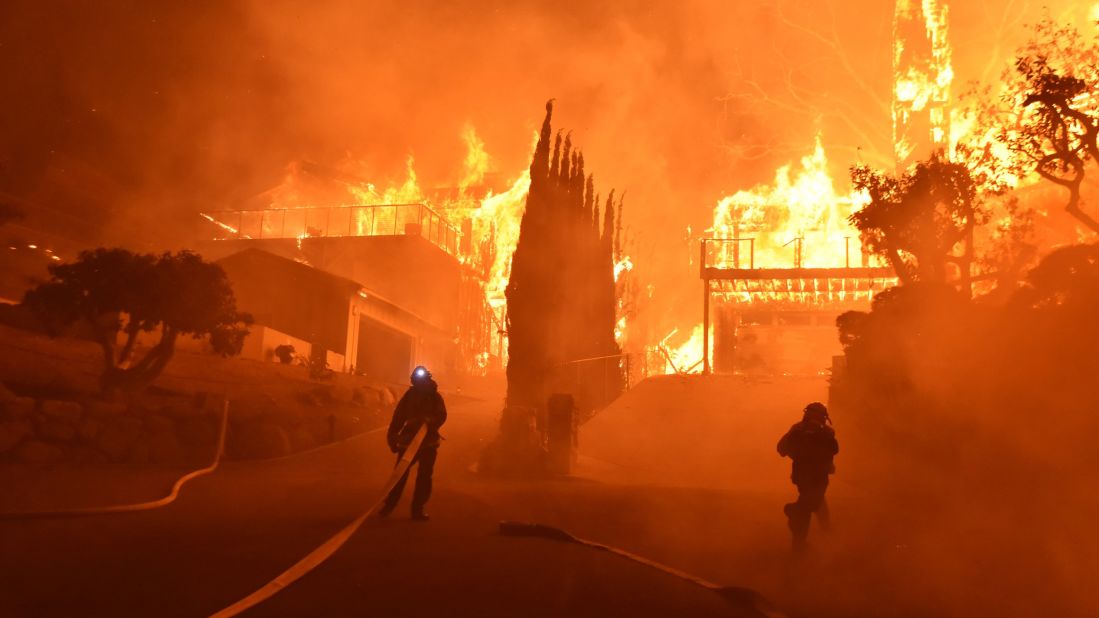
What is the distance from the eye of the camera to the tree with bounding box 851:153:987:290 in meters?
20.2

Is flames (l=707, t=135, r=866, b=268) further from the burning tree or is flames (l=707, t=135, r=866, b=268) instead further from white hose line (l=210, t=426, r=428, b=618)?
white hose line (l=210, t=426, r=428, b=618)

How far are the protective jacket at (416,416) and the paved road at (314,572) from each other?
915mm

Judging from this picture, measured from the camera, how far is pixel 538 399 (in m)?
21.7

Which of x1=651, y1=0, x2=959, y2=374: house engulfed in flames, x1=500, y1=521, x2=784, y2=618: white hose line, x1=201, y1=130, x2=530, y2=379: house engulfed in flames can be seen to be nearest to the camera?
x1=500, y1=521, x2=784, y2=618: white hose line

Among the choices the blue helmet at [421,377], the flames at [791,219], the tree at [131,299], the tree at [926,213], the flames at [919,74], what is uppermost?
the flames at [919,74]

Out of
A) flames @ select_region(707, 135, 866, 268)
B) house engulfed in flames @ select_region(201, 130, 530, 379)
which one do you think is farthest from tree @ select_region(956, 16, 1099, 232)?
house engulfed in flames @ select_region(201, 130, 530, 379)

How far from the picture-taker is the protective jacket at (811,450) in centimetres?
928

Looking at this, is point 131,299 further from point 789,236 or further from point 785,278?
point 789,236

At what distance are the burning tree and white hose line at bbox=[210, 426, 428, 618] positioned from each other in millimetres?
11396

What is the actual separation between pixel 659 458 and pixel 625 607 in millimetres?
13174

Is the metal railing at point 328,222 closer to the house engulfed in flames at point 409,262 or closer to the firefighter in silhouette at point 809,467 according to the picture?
the house engulfed in flames at point 409,262

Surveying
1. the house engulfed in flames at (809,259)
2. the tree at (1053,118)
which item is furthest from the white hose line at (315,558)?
the house engulfed in flames at (809,259)

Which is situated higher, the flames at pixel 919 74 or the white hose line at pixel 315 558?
the flames at pixel 919 74

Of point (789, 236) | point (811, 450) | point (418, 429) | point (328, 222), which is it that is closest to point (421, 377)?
point (418, 429)
